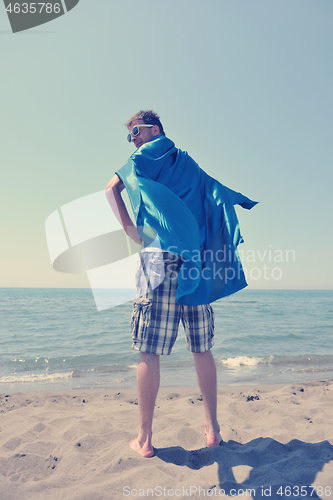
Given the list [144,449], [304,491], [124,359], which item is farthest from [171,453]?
[124,359]

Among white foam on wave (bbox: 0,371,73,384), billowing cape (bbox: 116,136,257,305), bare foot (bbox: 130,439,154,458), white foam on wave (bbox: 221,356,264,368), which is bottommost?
white foam on wave (bbox: 221,356,264,368)

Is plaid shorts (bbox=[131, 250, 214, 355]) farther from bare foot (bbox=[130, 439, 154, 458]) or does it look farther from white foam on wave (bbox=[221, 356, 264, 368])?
white foam on wave (bbox=[221, 356, 264, 368])

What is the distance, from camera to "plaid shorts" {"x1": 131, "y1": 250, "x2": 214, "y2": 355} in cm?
159

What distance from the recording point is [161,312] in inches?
63.5

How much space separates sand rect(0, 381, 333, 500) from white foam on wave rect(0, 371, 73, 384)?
5.18ft

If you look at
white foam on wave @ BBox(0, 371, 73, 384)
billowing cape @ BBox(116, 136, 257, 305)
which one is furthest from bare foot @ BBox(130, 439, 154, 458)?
white foam on wave @ BBox(0, 371, 73, 384)

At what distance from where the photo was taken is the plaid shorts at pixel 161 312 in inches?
62.7

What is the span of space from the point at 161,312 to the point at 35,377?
347cm

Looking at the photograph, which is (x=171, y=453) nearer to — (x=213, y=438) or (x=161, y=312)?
(x=213, y=438)

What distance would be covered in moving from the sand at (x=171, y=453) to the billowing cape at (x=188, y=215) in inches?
33.5

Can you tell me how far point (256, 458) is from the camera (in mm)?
1593

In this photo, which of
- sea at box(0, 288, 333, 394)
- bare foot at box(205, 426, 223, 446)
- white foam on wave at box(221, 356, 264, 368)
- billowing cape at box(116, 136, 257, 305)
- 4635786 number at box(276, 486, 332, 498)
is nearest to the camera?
4635786 number at box(276, 486, 332, 498)

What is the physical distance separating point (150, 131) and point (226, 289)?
110cm

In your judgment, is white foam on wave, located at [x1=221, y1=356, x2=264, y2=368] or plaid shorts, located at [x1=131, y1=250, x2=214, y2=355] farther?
white foam on wave, located at [x1=221, y1=356, x2=264, y2=368]
